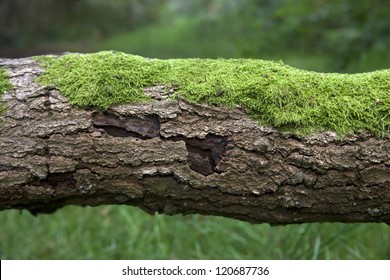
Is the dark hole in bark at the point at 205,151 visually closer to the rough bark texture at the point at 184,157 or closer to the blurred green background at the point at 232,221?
the rough bark texture at the point at 184,157

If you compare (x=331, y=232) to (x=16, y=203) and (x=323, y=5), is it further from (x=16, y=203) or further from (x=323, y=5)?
(x=323, y=5)

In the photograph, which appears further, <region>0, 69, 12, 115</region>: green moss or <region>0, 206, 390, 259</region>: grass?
<region>0, 206, 390, 259</region>: grass

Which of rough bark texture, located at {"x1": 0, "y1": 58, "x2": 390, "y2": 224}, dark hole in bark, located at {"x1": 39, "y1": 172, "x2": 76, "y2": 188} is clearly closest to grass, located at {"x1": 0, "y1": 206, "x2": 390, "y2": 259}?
rough bark texture, located at {"x1": 0, "y1": 58, "x2": 390, "y2": 224}

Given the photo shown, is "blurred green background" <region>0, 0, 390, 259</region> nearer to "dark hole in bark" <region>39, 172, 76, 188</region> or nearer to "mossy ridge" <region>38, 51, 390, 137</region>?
"mossy ridge" <region>38, 51, 390, 137</region>

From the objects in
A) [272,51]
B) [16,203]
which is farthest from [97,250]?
[272,51]

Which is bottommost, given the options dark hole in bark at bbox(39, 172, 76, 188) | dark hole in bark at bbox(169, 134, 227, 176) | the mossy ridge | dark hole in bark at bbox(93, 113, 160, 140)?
dark hole in bark at bbox(39, 172, 76, 188)

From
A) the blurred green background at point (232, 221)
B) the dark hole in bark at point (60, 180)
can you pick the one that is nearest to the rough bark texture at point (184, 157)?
the dark hole in bark at point (60, 180)
